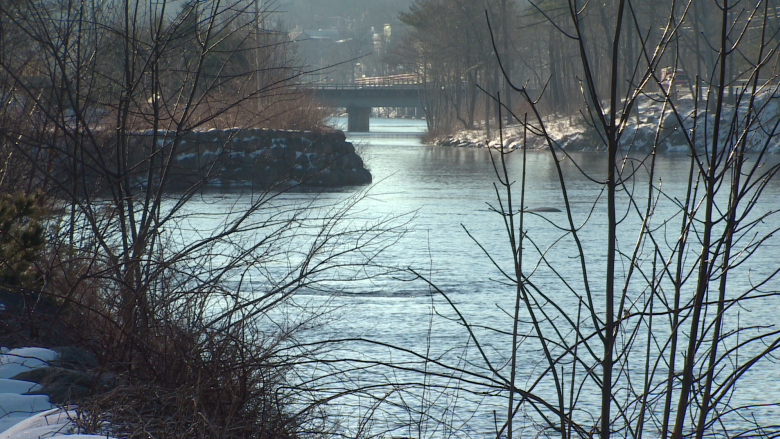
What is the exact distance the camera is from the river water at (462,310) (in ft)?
14.2

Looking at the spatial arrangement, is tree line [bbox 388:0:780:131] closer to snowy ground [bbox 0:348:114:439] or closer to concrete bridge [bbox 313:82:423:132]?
concrete bridge [bbox 313:82:423:132]

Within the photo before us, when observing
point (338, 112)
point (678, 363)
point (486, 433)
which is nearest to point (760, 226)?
point (678, 363)

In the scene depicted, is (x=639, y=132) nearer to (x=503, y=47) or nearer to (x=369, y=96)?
(x=503, y=47)

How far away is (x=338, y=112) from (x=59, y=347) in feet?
85.3

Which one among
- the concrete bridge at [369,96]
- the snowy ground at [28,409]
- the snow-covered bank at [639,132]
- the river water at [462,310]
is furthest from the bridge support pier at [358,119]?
the snowy ground at [28,409]

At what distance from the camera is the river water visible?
4.33 meters

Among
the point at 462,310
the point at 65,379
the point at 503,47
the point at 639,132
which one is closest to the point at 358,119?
the point at 503,47

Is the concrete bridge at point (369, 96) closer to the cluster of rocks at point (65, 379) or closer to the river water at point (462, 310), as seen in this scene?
the river water at point (462, 310)

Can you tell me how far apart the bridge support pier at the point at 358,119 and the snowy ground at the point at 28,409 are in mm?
66410

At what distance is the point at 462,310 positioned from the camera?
7.11 metres

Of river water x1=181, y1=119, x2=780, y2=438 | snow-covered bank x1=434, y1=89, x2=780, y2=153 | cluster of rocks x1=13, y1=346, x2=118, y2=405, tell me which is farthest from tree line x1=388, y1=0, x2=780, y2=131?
cluster of rocks x1=13, y1=346, x2=118, y2=405

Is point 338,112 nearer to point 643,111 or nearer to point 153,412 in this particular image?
point 643,111

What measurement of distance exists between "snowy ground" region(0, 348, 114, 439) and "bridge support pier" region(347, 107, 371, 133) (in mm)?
66410

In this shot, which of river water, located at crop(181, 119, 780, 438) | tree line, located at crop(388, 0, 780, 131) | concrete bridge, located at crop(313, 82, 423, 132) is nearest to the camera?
river water, located at crop(181, 119, 780, 438)
